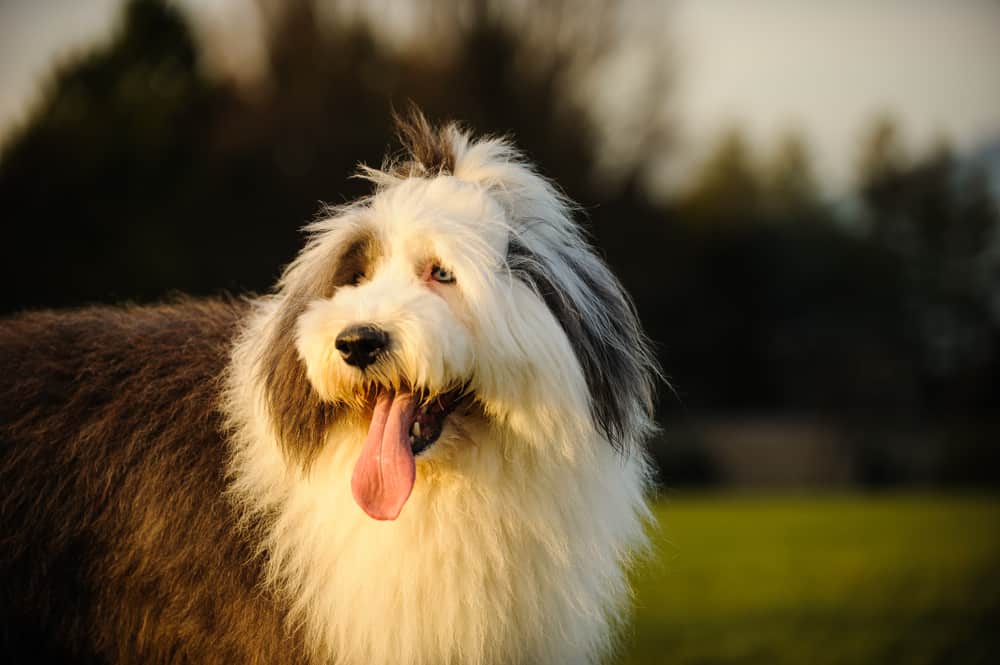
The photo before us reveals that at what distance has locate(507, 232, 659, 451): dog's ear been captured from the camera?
131 inches

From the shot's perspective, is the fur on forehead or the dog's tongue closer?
the dog's tongue

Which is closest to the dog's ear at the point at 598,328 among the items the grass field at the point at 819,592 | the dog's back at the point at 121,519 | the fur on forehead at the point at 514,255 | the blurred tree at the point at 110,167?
the fur on forehead at the point at 514,255

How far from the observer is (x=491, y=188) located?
3564mm

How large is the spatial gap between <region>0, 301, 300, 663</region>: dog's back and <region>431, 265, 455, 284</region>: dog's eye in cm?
97

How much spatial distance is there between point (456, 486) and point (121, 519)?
1204 millimetres

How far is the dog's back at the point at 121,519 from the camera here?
3.44 m

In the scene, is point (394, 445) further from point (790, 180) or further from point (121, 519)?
point (790, 180)

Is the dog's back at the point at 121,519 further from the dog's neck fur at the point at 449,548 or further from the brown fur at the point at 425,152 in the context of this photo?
the brown fur at the point at 425,152

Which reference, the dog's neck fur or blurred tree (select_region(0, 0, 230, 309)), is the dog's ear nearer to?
the dog's neck fur

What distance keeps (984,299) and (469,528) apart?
3475 cm

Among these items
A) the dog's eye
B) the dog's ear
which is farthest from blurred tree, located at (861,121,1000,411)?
the dog's eye

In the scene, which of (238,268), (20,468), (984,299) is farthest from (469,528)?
(984,299)

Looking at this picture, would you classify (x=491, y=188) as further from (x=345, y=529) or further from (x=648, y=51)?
(x=648, y=51)

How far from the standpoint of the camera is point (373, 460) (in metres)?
3.15
